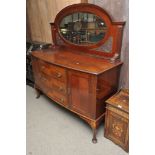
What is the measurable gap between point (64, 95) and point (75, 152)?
25.2 inches

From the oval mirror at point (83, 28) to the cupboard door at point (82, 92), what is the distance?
1.93 feet

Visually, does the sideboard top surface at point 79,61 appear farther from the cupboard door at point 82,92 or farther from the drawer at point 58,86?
the drawer at point 58,86

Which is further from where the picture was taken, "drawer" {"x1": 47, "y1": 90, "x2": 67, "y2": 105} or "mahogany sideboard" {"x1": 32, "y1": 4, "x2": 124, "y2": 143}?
"drawer" {"x1": 47, "y1": 90, "x2": 67, "y2": 105}

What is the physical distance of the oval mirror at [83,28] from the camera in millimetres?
1862

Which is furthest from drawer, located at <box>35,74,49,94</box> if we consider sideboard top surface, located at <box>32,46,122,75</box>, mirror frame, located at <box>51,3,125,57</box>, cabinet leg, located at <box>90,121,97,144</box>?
cabinet leg, located at <box>90,121,97,144</box>

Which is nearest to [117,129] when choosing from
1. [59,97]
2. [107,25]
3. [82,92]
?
[82,92]

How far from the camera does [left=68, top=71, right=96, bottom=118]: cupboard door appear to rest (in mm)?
1548

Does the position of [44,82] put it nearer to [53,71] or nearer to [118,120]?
[53,71]

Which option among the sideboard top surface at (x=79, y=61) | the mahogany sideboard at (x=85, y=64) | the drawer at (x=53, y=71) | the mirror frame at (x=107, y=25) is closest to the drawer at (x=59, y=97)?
the mahogany sideboard at (x=85, y=64)

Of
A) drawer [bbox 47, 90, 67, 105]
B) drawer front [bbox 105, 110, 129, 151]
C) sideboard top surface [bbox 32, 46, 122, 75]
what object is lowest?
drawer front [bbox 105, 110, 129, 151]

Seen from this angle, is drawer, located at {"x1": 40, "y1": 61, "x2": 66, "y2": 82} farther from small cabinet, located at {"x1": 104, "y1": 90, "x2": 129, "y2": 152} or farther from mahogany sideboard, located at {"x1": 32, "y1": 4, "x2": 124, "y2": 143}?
small cabinet, located at {"x1": 104, "y1": 90, "x2": 129, "y2": 152}

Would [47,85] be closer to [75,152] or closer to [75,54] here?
[75,54]

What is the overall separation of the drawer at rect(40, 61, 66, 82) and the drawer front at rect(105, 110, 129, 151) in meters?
0.65

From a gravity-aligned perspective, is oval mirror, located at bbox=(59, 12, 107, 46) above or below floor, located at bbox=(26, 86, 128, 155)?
above
